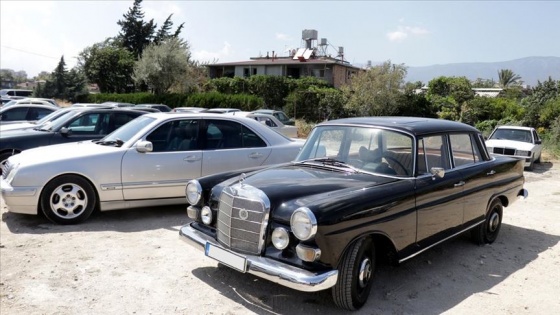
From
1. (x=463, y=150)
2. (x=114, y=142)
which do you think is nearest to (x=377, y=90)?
(x=463, y=150)

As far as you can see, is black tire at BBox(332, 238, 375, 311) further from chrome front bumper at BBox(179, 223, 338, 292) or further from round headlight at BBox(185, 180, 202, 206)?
round headlight at BBox(185, 180, 202, 206)

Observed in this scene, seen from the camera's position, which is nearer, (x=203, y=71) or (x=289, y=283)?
(x=289, y=283)

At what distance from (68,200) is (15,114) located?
8.68 meters

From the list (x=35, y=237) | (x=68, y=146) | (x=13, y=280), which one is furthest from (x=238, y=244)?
(x=68, y=146)

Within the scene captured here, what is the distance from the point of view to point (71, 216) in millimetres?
6125

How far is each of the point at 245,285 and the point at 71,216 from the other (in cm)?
313

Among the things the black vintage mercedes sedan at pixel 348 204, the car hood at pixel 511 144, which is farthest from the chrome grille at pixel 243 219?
the car hood at pixel 511 144

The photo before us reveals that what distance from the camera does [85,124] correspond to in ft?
29.1

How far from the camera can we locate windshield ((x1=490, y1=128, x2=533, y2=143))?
1562 cm

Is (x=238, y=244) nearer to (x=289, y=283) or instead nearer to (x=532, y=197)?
(x=289, y=283)

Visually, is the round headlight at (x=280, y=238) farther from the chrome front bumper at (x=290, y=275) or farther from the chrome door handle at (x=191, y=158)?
the chrome door handle at (x=191, y=158)

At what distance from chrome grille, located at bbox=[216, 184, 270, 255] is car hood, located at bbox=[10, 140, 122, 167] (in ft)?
9.90

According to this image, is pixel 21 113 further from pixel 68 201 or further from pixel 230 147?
pixel 230 147

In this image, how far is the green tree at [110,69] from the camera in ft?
151
